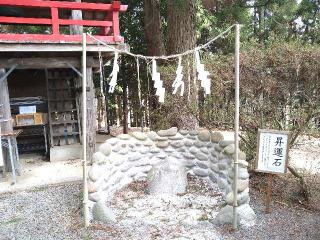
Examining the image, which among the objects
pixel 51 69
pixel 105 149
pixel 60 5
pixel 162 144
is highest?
pixel 60 5

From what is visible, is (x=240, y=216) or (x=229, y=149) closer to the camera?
(x=240, y=216)

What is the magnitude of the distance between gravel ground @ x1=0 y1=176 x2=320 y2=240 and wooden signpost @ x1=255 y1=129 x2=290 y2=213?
0.70 metres

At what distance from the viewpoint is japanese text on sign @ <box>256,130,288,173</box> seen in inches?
200

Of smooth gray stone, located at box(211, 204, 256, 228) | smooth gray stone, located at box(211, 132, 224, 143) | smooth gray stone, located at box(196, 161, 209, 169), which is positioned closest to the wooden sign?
smooth gray stone, located at box(211, 204, 256, 228)

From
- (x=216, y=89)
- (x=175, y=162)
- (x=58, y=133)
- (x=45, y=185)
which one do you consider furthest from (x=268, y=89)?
(x=58, y=133)

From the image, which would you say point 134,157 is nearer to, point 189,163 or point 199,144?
point 189,163

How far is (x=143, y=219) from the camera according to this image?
17.2 feet

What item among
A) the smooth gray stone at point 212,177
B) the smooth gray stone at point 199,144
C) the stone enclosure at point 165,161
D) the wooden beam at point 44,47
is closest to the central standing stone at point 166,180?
the stone enclosure at point 165,161

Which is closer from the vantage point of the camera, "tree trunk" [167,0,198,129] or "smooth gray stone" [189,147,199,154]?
"smooth gray stone" [189,147,199,154]

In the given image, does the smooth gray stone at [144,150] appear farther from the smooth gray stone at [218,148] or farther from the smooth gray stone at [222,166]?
the smooth gray stone at [222,166]

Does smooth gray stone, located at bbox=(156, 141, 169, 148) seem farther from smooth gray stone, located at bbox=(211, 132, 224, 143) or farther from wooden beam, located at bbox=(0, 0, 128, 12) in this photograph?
wooden beam, located at bbox=(0, 0, 128, 12)

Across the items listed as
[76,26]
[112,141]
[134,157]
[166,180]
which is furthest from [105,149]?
[76,26]

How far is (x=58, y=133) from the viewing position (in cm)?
925

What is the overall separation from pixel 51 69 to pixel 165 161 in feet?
15.2
